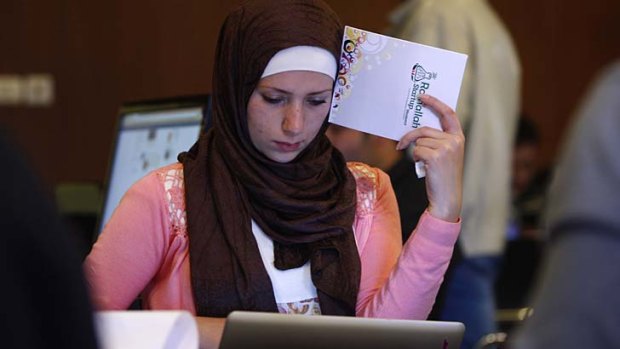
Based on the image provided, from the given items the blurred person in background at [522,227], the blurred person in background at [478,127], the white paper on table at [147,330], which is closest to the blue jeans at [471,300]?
the blurred person in background at [478,127]

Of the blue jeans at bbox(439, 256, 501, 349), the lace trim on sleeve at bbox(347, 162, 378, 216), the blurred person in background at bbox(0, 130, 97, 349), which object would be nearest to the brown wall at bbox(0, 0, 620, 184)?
the blue jeans at bbox(439, 256, 501, 349)

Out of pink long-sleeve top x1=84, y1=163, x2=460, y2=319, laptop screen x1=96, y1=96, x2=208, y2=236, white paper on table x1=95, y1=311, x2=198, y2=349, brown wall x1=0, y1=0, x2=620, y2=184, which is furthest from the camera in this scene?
brown wall x1=0, y1=0, x2=620, y2=184

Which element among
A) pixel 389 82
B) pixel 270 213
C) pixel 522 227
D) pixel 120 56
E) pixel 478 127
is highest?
pixel 389 82

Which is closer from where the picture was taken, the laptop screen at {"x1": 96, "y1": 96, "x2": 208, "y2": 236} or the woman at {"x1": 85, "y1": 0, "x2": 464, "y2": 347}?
the woman at {"x1": 85, "y1": 0, "x2": 464, "y2": 347}

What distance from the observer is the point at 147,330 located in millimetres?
1375

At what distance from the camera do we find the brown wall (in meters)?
6.40

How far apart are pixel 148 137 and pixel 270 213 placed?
605mm

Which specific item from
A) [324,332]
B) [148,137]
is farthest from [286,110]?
[148,137]

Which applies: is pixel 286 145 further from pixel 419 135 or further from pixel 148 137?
pixel 148 137

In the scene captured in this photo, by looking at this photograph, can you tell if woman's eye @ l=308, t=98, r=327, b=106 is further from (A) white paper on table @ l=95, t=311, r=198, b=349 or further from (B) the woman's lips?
(A) white paper on table @ l=95, t=311, r=198, b=349

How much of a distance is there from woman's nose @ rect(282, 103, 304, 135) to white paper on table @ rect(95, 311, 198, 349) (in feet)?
2.10

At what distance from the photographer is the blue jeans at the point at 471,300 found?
382cm

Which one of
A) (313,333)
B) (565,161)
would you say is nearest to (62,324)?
(565,161)

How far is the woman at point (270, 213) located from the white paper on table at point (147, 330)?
0.55m
